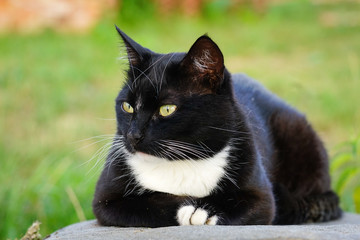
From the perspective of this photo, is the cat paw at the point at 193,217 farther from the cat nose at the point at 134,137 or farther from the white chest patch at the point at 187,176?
the cat nose at the point at 134,137

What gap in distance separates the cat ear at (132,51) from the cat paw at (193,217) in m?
0.68

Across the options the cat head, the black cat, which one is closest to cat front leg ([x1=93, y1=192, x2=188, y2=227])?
the black cat

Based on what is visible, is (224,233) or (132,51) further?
(132,51)

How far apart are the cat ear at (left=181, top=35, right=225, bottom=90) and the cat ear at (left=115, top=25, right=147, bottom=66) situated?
9.9 inches

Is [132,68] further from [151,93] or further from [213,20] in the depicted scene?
[213,20]

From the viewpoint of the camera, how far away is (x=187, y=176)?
7.02 ft

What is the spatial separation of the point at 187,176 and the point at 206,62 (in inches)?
18.2

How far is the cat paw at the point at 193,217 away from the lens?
6.51 feet

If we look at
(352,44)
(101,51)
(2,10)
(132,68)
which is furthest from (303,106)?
(2,10)

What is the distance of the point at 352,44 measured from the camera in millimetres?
6891

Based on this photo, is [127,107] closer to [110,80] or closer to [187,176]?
[187,176]

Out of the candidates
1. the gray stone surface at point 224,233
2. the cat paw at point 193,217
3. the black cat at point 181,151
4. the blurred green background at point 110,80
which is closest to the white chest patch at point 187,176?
the black cat at point 181,151

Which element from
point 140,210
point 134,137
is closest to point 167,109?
point 134,137

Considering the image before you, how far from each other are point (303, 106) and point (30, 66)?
119 inches
